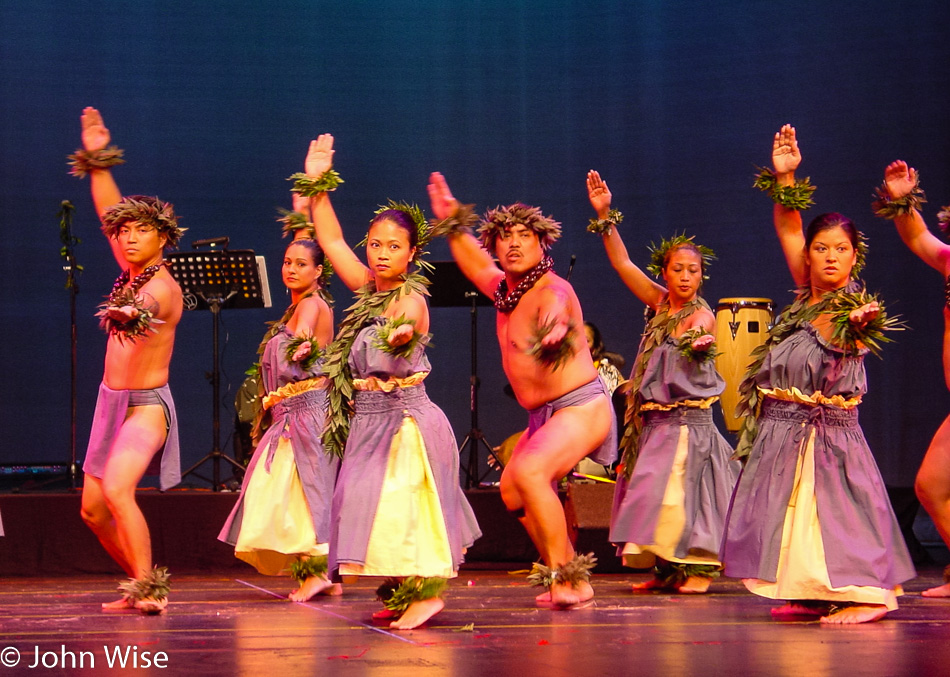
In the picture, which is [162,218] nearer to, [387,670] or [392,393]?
[392,393]

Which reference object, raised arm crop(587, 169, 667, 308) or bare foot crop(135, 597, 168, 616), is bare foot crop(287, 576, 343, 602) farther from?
raised arm crop(587, 169, 667, 308)

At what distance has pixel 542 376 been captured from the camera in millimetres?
4398

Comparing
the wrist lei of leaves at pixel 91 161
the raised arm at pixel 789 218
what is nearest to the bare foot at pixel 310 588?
the wrist lei of leaves at pixel 91 161

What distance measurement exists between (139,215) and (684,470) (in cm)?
277

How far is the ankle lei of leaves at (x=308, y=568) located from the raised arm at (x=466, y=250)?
4.97 feet

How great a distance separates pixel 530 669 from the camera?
2.93 m

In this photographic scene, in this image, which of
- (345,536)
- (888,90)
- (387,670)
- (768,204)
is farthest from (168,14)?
(387,670)

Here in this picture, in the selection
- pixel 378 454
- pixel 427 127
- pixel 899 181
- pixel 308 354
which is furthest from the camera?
pixel 427 127

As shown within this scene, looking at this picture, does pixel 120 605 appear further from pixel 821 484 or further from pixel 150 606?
pixel 821 484

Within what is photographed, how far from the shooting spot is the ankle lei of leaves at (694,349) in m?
5.21

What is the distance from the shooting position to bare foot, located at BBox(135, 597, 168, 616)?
4.24m

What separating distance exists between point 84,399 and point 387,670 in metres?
6.43

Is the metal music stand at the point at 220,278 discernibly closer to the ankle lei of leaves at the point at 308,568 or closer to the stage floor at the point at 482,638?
the ankle lei of leaves at the point at 308,568

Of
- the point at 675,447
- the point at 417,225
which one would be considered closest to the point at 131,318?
the point at 417,225
